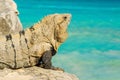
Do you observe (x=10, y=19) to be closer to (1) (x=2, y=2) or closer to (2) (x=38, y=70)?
(1) (x=2, y=2)

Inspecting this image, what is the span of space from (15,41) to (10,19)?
2774 mm

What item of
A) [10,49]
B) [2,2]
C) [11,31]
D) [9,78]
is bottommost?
[9,78]

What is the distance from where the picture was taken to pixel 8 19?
485 inches

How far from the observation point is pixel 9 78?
9.07 meters

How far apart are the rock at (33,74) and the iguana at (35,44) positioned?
201mm

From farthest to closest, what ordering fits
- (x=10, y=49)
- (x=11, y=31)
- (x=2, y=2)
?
(x=2, y=2) < (x=11, y=31) < (x=10, y=49)

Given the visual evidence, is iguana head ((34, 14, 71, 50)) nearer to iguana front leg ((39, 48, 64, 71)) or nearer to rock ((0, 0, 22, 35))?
iguana front leg ((39, 48, 64, 71))

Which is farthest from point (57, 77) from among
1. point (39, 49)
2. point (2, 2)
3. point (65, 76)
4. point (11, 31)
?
point (2, 2)

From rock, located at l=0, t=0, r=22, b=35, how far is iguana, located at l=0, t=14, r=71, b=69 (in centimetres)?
206

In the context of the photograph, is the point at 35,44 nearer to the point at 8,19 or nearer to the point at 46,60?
the point at 46,60

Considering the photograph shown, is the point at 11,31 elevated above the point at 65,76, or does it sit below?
above

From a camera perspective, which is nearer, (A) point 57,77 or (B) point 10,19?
(A) point 57,77

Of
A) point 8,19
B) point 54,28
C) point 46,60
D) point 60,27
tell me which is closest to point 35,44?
point 46,60

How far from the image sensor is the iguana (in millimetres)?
9609
